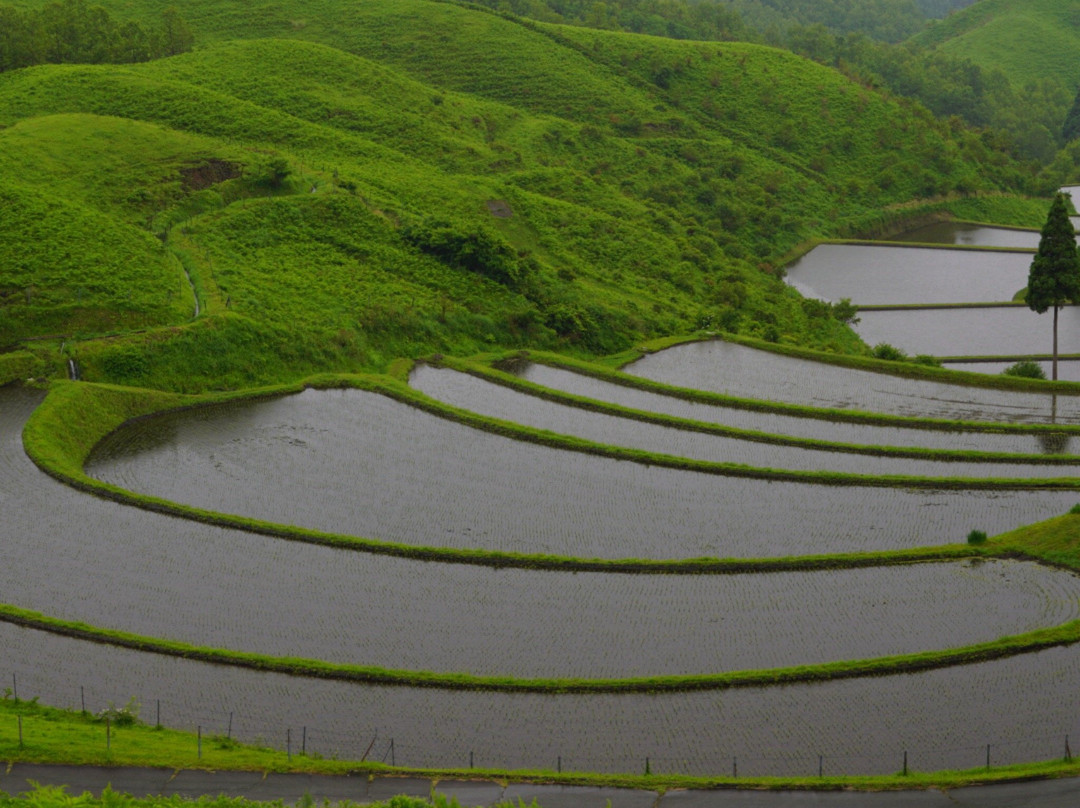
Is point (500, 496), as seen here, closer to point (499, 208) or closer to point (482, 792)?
point (482, 792)

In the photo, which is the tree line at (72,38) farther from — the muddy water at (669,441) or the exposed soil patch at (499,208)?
the muddy water at (669,441)

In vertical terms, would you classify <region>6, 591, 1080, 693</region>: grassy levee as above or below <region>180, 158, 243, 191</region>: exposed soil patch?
below

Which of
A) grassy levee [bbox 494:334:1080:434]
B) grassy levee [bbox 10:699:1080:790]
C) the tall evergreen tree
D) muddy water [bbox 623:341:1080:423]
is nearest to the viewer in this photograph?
grassy levee [bbox 10:699:1080:790]

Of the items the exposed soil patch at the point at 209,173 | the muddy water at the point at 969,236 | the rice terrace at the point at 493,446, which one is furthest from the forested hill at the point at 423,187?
the muddy water at the point at 969,236

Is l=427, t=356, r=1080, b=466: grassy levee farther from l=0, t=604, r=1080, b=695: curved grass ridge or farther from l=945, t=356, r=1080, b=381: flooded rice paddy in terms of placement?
l=0, t=604, r=1080, b=695: curved grass ridge

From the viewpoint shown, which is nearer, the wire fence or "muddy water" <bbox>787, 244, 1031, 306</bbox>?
the wire fence

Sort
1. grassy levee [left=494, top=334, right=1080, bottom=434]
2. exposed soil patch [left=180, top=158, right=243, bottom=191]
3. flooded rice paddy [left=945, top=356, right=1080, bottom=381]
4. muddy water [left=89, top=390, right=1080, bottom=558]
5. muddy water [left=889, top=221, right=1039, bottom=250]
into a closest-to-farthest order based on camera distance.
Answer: muddy water [left=89, top=390, right=1080, bottom=558] < grassy levee [left=494, top=334, right=1080, bottom=434] < flooded rice paddy [left=945, top=356, right=1080, bottom=381] < exposed soil patch [left=180, top=158, right=243, bottom=191] < muddy water [left=889, top=221, right=1039, bottom=250]

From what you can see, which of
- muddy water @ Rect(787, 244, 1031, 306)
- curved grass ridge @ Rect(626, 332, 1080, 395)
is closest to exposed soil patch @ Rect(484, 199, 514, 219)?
curved grass ridge @ Rect(626, 332, 1080, 395)
